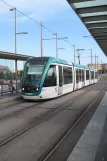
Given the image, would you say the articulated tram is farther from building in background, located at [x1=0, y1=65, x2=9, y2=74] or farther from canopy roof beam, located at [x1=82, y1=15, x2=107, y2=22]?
canopy roof beam, located at [x1=82, y1=15, x2=107, y2=22]

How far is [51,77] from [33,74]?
1.26 m

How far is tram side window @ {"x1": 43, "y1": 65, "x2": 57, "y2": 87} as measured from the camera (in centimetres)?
1720

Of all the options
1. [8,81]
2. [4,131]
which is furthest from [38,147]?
[8,81]

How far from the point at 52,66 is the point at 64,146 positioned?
11300 millimetres

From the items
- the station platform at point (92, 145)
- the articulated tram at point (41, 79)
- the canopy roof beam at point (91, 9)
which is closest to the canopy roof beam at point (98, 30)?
the canopy roof beam at point (91, 9)

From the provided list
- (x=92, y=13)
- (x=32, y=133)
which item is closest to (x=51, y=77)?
(x=92, y=13)

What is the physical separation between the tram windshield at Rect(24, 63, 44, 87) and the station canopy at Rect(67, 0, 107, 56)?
20.4 ft

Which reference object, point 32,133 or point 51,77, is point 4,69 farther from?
point 32,133

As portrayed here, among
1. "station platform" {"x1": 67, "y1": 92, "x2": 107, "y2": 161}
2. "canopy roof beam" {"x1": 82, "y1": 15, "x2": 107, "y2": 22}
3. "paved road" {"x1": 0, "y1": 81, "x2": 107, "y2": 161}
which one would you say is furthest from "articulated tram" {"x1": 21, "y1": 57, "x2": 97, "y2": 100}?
"station platform" {"x1": 67, "y1": 92, "x2": 107, "y2": 161}

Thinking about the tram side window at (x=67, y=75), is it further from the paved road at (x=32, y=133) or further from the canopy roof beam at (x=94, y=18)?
the canopy roof beam at (x=94, y=18)

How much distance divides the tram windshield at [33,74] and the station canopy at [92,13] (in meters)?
6.22

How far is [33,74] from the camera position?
681 inches

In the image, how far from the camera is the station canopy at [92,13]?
8.23 m

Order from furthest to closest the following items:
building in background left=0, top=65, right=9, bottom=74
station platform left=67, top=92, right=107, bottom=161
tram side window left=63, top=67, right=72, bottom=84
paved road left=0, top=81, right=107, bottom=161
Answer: tram side window left=63, top=67, right=72, bottom=84 → building in background left=0, top=65, right=9, bottom=74 → paved road left=0, top=81, right=107, bottom=161 → station platform left=67, top=92, right=107, bottom=161
